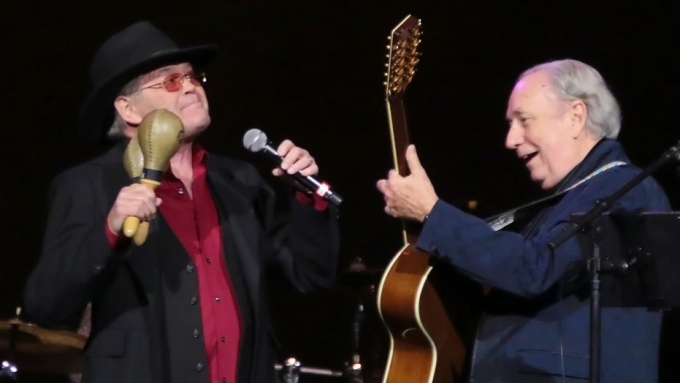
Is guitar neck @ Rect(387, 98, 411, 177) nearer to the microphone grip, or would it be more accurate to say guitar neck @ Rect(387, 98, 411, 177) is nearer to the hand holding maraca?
the microphone grip

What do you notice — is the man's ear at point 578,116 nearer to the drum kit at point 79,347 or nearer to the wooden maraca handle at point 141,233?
the wooden maraca handle at point 141,233

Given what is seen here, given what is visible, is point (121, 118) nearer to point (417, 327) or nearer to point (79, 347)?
point (417, 327)

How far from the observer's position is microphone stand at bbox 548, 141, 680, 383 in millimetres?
2783

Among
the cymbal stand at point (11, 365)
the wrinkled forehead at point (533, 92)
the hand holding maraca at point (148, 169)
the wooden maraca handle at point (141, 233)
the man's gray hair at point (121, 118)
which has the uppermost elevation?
the wrinkled forehead at point (533, 92)

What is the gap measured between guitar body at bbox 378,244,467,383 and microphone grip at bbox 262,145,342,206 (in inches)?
22.4

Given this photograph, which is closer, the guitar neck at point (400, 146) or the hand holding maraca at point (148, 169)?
the hand holding maraca at point (148, 169)

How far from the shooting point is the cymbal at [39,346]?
15.7 feet

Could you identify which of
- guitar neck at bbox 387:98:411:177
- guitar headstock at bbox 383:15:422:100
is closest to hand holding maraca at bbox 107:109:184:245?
guitar neck at bbox 387:98:411:177

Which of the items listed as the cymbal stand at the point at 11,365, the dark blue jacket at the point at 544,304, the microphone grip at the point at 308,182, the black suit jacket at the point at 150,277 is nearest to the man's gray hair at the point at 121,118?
the black suit jacket at the point at 150,277

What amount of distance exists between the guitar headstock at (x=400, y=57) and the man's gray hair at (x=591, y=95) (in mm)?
485

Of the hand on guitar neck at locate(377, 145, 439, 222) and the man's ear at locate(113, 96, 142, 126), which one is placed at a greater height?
the man's ear at locate(113, 96, 142, 126)

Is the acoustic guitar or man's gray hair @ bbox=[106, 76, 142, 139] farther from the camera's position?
the acoustic guitar

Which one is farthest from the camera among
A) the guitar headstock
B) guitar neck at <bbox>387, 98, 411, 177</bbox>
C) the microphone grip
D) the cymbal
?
the cymbal

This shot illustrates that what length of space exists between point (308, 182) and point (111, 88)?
0.66 metres
